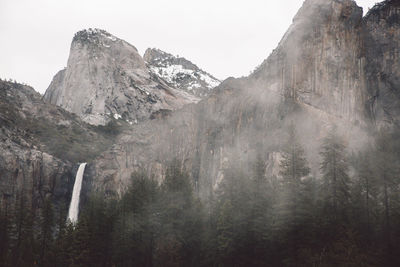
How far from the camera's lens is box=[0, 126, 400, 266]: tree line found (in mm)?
38312

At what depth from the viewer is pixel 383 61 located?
72.3m

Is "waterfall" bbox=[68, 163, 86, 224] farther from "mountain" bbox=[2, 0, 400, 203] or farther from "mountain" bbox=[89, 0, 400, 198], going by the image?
"mountain" bbox=[89, 0, 400, 198]

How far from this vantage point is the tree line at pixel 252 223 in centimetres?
3831

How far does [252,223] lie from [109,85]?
125156 millimetres

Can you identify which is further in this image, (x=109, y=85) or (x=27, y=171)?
A: (x=109, y=85)

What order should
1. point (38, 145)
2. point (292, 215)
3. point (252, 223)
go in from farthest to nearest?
point (38, 145), point (252, 223), point (292, 215)

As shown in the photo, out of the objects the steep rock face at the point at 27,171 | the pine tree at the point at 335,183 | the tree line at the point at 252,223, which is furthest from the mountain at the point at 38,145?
the pine tree at the point at 335,183

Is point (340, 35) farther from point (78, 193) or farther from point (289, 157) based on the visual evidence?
point (78, 193)

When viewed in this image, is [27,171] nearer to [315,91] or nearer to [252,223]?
[315,91]

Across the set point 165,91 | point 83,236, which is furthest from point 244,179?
point 165,91

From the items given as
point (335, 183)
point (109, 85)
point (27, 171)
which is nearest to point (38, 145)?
point (27, 171)

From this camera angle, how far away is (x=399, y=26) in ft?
234

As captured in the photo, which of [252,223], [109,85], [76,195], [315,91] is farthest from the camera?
[109,85]

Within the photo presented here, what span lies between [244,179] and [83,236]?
19039 millimetres
